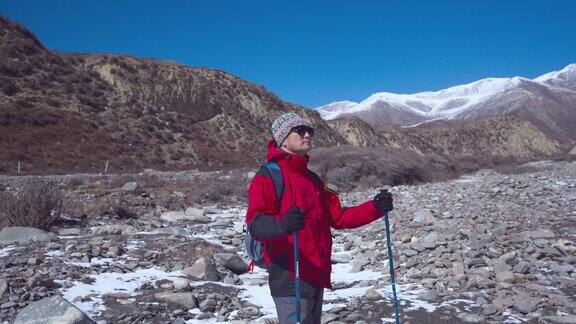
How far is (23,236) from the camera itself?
8812 millimetres

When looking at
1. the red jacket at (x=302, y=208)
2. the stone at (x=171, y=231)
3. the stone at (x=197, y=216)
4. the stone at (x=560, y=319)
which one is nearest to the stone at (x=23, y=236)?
the stone at (x=171, y=231)

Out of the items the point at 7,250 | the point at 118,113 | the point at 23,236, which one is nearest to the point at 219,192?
the point at 23,236

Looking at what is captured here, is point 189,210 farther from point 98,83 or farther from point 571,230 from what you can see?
point 98,83

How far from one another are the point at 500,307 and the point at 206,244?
16.3 feet

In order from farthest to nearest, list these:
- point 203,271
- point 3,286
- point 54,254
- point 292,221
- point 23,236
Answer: point 23,236, point 54,254, point 203,271, point 3,286, point 292,221

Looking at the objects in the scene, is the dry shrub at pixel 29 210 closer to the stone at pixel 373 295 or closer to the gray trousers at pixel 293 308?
the stone at pixel 373 295

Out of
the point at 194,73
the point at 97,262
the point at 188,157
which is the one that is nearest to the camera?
the point at 97,262

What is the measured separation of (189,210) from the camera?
13.1 m

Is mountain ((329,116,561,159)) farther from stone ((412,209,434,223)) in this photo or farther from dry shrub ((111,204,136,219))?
stone ((412,209,434,223))

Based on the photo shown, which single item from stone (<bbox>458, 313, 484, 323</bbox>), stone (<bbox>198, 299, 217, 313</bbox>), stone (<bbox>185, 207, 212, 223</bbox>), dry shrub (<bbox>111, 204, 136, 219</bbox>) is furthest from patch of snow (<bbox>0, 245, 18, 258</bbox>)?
stone (<bbox>458, 313, 484, 323</bbox>)

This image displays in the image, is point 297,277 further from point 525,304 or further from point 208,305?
point 525,304

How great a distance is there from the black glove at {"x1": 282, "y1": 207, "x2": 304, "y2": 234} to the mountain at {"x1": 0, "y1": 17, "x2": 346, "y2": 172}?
26144 mm

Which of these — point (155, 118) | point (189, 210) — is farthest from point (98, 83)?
point (189, 210)

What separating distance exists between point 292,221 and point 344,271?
5.33m
